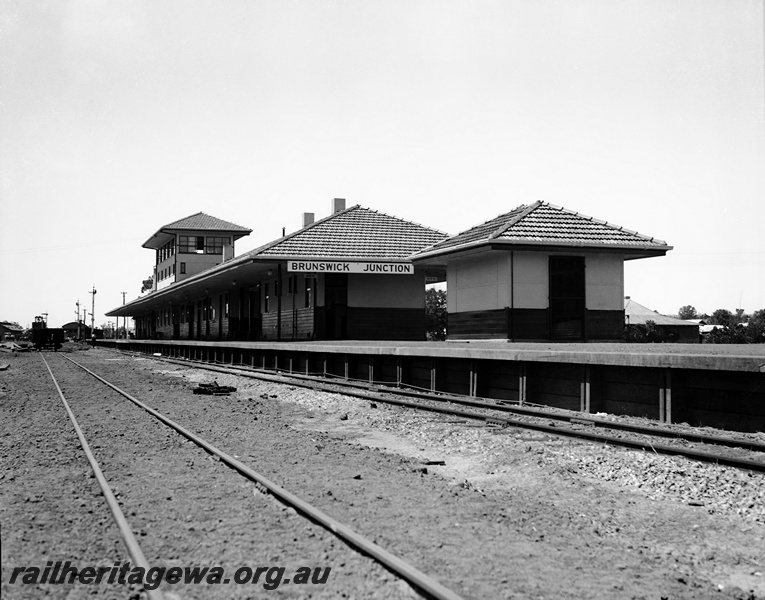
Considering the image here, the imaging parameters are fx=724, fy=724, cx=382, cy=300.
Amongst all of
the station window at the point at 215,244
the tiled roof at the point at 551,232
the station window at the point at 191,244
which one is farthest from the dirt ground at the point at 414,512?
the station window at the point at 215,244

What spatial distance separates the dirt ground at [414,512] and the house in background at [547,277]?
35.3 feet

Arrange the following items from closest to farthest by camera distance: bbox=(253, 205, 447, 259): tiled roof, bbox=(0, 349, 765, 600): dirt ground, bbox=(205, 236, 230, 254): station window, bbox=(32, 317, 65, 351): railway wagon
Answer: bbox=(0, 349, 765, 600): dirt ground < bbox=(253, 205, 447, 259): tiled roof < bbox=(205, 236, 230, 254): station window < bbox=(32, 317, 65, 351): railway wagon

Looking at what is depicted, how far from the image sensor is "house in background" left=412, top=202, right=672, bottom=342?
2073 cm

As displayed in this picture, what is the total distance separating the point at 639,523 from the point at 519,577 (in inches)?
69.9

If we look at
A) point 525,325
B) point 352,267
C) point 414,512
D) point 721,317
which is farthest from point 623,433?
point 721,317

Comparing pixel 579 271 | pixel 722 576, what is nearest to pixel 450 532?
pixel 722 576

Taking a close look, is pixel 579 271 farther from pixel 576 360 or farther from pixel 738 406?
pixel 738 406

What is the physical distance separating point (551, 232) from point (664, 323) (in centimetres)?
3892

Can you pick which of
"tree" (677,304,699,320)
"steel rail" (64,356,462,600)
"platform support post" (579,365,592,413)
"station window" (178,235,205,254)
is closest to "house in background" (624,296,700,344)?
"station window" (178,235,205,254)

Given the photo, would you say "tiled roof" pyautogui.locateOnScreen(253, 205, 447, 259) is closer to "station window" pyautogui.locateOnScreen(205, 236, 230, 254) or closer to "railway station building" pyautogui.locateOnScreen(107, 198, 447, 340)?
"railway station building" pyautogui.locateOnScreen(107, 198, 447, 340)

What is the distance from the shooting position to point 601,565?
14.8 feet

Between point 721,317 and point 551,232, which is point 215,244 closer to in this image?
point 551,232

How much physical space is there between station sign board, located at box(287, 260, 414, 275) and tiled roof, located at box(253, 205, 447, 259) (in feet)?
2.00

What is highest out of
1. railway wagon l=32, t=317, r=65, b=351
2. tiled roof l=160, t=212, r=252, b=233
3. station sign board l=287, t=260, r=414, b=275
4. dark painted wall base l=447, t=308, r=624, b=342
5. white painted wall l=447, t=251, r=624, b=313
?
tiled roof l=160, t=212, r=252, b=233
